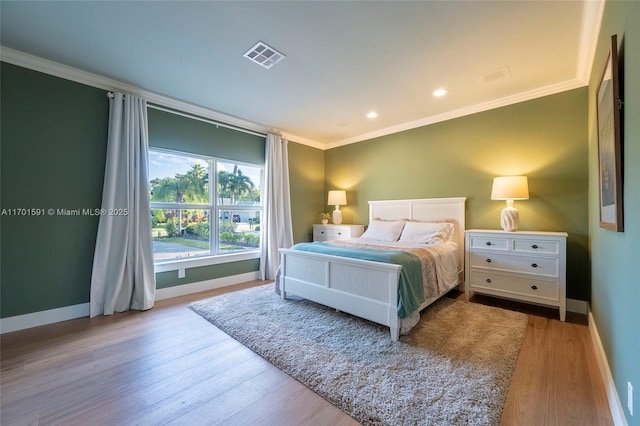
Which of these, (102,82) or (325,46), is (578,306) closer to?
(325,46)

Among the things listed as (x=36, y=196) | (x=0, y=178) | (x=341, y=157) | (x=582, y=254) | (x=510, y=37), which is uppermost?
(x=510, y=37)

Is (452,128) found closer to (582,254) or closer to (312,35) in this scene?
(582,254)

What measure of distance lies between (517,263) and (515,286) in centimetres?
26

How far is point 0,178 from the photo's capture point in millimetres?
2389

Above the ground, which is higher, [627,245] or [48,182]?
[48,182]

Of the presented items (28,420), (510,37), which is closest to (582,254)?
(510,37)

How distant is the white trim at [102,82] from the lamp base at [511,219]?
12.5 ft

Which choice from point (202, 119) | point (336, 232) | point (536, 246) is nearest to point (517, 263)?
point (536, 246)

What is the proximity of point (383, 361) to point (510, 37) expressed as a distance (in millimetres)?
2810

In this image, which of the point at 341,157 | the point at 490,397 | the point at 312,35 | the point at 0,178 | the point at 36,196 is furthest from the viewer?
the point at 341,157

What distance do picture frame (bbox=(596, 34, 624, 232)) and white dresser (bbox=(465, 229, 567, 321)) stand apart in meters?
1.06

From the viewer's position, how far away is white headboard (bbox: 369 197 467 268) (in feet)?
11.9

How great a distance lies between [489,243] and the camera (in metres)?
3.03

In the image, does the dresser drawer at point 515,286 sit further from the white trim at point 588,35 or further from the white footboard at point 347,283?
the white trim at point 588,35
